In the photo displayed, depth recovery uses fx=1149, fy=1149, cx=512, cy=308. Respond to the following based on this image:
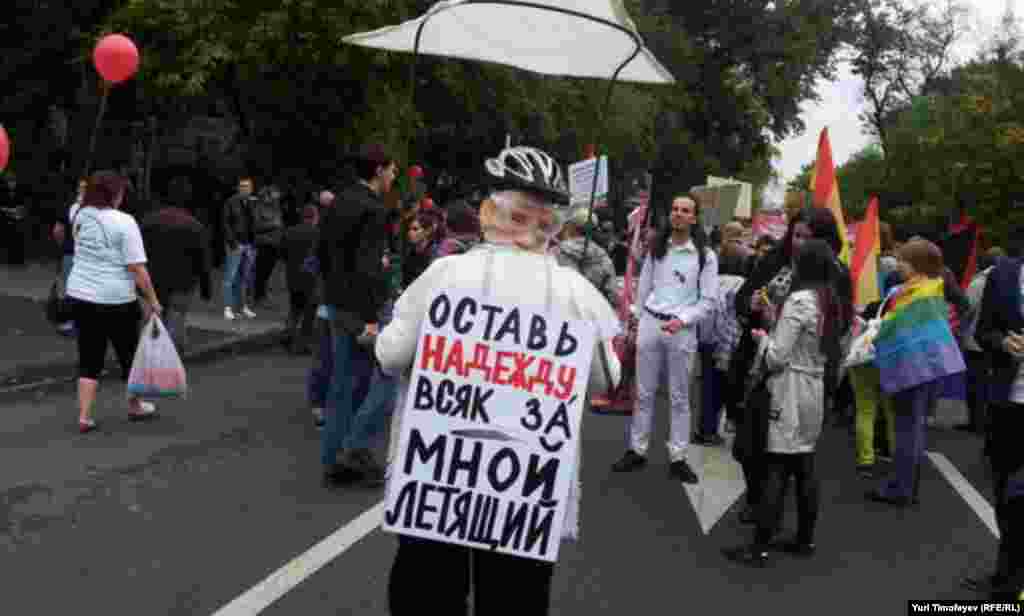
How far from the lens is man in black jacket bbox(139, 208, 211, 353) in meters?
9.63

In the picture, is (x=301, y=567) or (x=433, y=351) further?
(x=301, y=567)

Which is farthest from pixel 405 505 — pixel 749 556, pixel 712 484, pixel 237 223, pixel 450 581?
pixel 237 223

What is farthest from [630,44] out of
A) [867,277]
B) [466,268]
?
[867,277]

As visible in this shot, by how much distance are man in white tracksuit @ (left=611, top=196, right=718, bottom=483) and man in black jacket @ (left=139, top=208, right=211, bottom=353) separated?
4.14 metres

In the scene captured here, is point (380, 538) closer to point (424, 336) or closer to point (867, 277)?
point (424, 336)

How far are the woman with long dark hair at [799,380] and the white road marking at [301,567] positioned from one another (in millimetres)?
1937

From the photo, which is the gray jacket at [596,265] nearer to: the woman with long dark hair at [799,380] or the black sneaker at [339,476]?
the black sneaker at [339,476]

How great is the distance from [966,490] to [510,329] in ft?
19.7

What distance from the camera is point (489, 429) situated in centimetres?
333

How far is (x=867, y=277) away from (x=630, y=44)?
17.3 ft

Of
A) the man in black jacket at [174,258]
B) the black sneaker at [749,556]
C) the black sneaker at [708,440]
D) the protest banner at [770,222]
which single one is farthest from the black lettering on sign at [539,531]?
the protest banner at [770,222]

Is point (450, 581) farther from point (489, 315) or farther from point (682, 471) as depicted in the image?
point (682, 471)

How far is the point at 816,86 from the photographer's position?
157ft

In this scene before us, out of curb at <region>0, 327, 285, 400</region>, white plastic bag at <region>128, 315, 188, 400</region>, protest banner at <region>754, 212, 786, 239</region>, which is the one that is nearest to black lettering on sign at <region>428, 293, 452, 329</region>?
white plastic bag at <region>128, 315, 188, 400</region>
